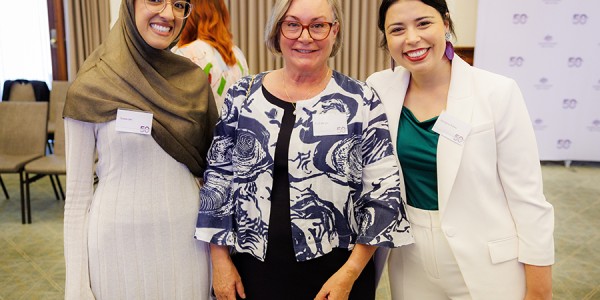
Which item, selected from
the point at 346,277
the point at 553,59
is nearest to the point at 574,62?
the point at 553,59

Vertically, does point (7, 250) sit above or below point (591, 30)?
below

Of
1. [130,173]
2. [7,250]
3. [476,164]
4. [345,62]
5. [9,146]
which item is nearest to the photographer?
[476,164]

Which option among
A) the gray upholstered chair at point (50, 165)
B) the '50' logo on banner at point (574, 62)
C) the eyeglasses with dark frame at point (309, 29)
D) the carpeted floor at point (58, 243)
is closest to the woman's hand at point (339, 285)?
the eyeglasses with dark frame at point (309, 29)

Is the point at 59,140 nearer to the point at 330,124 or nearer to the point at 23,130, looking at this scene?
the point at 23,130

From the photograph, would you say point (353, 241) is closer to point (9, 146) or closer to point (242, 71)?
point (242, 71)

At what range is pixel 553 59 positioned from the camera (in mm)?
6082

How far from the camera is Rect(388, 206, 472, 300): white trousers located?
5.15ft

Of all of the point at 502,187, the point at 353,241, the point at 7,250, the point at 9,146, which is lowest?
the point at 7,250

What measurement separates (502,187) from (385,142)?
1.26 ft

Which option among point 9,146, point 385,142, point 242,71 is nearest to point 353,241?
point 385,142

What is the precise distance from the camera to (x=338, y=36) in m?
1.65

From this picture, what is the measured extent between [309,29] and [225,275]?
813 millimetres

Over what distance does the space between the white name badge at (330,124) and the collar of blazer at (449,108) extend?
179 mm

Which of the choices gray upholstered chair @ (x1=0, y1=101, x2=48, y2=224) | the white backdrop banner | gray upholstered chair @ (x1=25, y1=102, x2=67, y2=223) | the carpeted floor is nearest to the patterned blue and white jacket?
the carpeted floor
